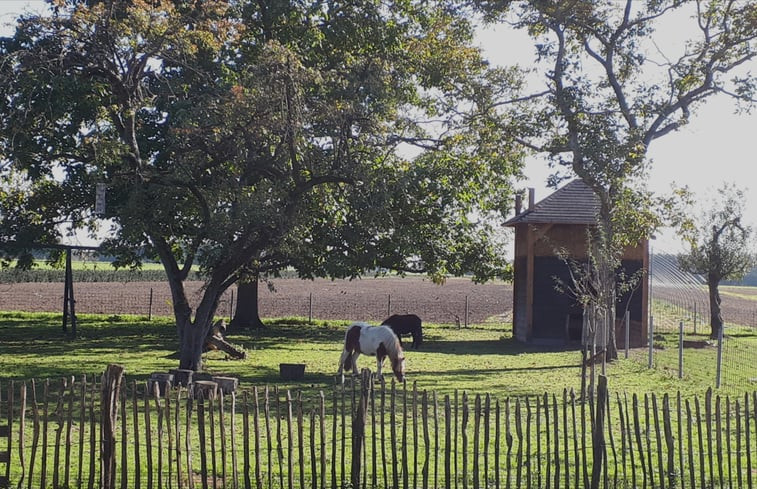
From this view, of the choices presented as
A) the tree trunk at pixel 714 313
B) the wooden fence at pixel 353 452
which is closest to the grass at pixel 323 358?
the tree trunk at pixel 714 313

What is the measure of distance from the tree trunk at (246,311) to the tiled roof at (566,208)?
10.8 meters

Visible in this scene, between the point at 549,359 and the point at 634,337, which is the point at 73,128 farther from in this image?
the point at 634,337

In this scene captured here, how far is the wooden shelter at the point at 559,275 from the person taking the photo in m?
31.0

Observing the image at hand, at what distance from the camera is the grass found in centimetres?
1958

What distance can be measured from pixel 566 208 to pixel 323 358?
12.1m

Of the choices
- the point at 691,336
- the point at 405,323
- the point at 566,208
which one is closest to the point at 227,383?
the point at 405,323

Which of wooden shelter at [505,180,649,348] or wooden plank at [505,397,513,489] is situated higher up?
wooden shelter at [505,180,649,348]

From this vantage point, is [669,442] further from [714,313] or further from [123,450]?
[714,313]

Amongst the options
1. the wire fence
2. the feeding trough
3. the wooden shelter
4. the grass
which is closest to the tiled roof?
the wooden shelter

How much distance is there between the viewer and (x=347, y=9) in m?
26.7

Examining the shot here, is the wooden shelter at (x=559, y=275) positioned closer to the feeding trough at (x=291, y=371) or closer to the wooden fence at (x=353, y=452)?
the feeding trough at (x=291, y=371)

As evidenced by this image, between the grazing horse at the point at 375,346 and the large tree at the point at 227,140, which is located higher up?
the large tree at the point at 227,140

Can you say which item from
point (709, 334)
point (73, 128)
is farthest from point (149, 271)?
point (73, 128)

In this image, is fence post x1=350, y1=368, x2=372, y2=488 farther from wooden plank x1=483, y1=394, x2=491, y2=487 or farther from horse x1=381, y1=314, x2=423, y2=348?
horse x1=381, y1=314, x2=423, y2=348
